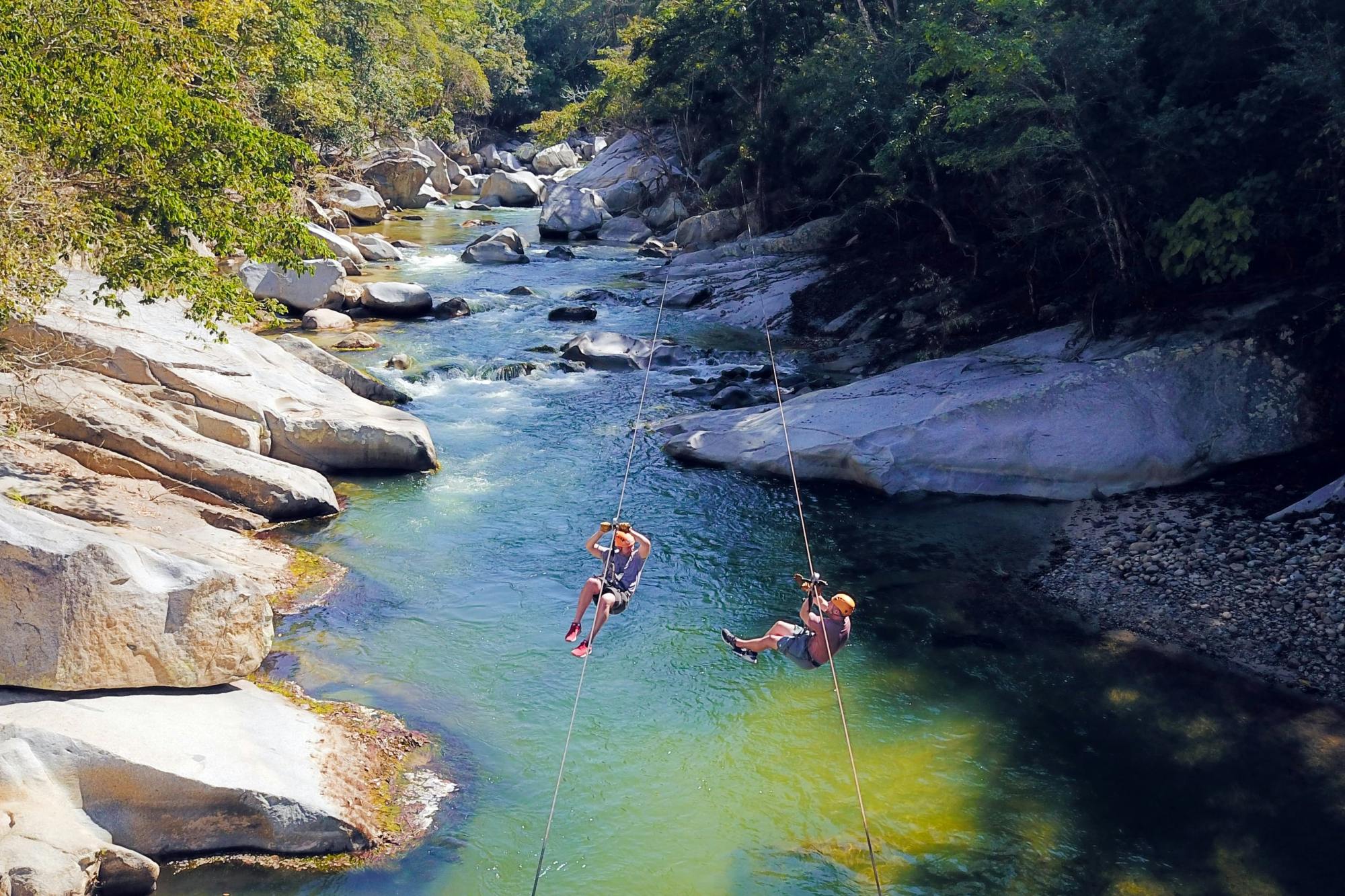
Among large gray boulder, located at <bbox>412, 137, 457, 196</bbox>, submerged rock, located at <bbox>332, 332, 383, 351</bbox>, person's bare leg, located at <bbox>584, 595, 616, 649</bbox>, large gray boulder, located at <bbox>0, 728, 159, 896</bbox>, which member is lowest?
large gray boulder, located at <bbox>0, 728, 159, 896</bbox>

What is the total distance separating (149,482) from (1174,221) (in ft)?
49.9

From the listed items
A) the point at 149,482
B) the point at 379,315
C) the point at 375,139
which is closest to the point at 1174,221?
the point at 149,482

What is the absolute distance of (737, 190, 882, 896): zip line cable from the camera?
361 inches

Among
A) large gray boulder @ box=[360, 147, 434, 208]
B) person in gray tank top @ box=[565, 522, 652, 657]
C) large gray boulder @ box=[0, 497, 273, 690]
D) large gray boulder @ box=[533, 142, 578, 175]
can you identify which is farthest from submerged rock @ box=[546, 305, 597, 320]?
large gray boulder @ box=[533, 142, 578, 175]

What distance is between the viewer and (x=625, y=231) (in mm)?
40969

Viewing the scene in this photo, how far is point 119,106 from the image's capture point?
1127 centimetres

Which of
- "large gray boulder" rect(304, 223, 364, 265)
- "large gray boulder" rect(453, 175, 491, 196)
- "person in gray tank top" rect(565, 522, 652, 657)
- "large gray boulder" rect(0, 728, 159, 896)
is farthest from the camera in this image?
"large gray boulder" rect(453, 175, 491, 196)

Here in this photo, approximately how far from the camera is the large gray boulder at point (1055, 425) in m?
15.5

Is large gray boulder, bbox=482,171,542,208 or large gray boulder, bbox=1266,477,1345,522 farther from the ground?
large gray boulder, bbox=482,171,542,208

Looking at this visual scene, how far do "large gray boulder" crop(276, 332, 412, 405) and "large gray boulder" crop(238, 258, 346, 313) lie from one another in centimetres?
542

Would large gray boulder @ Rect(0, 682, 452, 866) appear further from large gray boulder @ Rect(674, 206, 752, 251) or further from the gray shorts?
large gray boulder @ Rect(674, 206, 752, 251)

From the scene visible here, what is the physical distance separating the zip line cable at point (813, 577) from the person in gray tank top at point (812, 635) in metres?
0.04

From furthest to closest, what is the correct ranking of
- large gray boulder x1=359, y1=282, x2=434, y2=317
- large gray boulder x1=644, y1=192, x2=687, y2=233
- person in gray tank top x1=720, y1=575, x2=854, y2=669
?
large gray boulder x1=644, y1=192, x2=687, y2=233
large gray boulder x1=359, y1=282, x2=434, y2=317
person in gray tank top x1=720, y1=575, x2=854, y2=669

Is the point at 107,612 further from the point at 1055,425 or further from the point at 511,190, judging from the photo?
the point at 511,190
